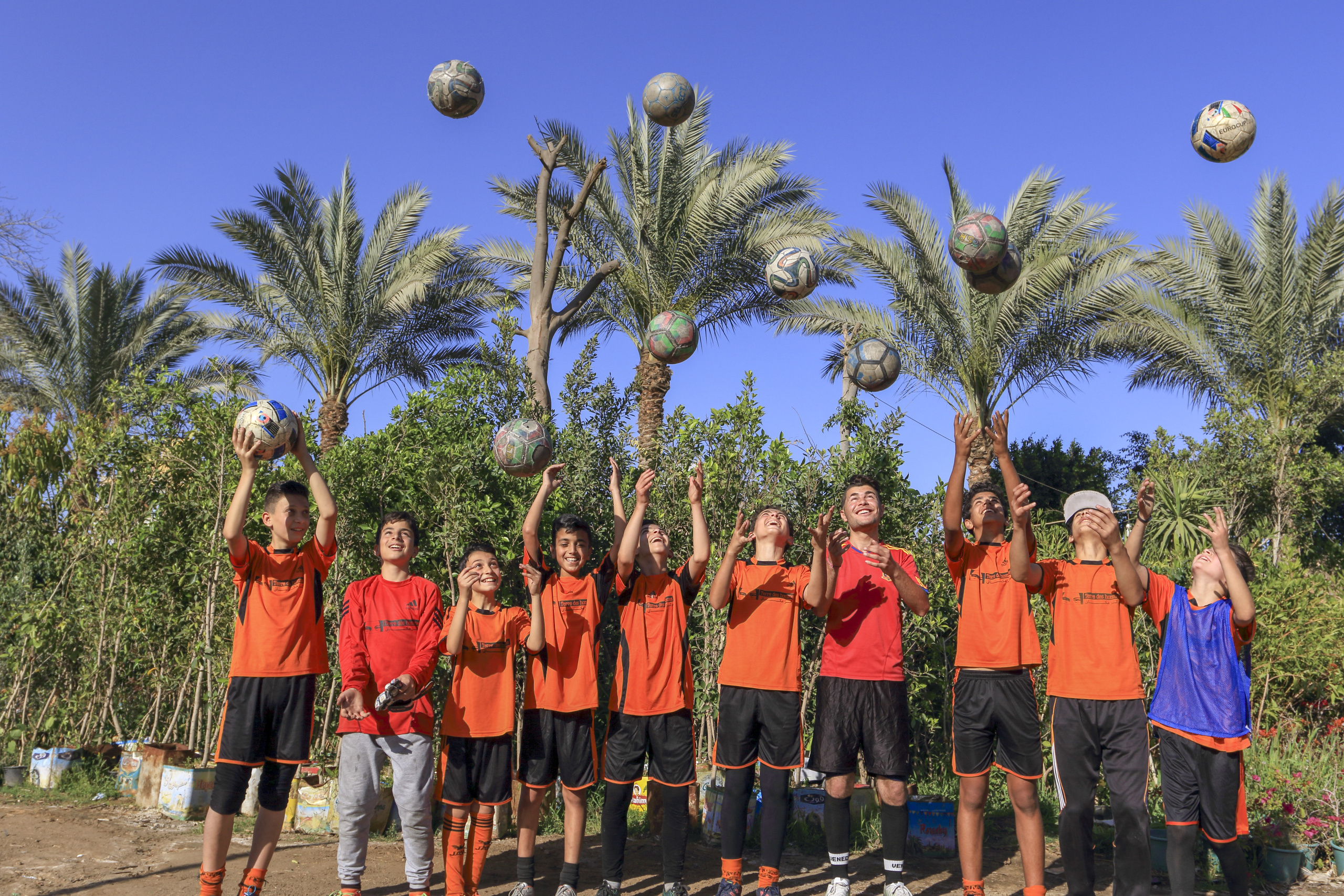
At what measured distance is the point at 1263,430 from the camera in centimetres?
1313

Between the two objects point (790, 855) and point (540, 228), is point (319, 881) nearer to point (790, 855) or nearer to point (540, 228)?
point (790, 855)

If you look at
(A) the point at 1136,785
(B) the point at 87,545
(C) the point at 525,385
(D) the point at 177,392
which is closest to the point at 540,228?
(C) the point at 525,385

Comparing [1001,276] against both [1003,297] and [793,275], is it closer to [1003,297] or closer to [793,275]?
[793,275]

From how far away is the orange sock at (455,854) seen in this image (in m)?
4.75

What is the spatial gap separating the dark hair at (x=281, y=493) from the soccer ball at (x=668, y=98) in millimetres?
3891

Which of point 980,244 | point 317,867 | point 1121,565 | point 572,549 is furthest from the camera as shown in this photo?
point 980,244

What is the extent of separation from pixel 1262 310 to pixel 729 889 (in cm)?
1356

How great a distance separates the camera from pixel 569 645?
16.7 feet

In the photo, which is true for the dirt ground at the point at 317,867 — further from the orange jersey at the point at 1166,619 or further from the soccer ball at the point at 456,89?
the soccer ball at the point at 456,89

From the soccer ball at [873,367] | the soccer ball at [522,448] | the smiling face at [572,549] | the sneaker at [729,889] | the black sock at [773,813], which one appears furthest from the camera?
the soccer ball at [873,367]

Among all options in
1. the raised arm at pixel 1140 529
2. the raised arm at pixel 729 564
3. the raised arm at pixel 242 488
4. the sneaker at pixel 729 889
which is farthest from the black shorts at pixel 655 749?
the raised arm at pixel 1140 529

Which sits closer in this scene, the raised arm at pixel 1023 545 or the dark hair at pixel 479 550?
the raised arm at pixel 1023 545

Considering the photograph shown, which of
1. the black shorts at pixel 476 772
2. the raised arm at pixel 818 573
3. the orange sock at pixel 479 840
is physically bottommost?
the orange sock at pixel 479 840

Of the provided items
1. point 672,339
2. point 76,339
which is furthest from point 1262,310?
point 76,339
